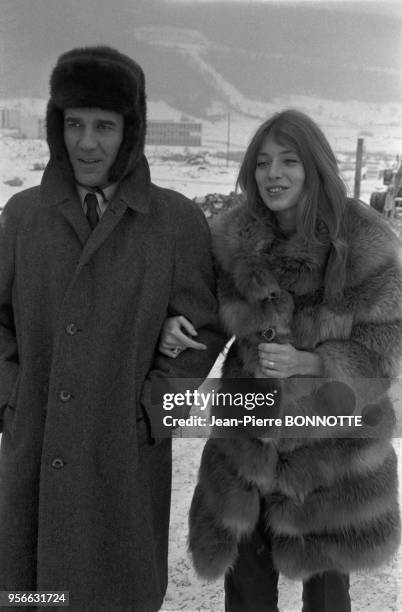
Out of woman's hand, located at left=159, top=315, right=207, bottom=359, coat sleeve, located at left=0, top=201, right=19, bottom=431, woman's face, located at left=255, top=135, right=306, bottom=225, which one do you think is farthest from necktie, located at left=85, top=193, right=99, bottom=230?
woman's face, located at left=255, top=135, right=306, bottom=225

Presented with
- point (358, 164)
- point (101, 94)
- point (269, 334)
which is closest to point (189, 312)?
point (269, 334)

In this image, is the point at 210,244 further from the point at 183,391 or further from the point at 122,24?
the point at 122,24

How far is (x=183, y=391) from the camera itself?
4.43 feet

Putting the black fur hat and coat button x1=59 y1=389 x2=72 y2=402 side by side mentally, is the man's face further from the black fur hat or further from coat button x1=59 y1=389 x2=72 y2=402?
coat button x1=59 y1=389 x2=72 y2=402

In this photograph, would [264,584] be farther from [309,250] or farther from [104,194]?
[104,194]

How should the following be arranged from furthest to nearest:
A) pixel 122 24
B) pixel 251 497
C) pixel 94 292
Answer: pixel 122 24, pixel 251 497, pixel 94 292

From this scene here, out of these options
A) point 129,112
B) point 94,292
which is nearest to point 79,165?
point 129,112

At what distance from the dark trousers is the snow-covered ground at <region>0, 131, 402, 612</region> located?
0.98ft

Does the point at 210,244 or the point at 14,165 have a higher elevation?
the point at 14,165

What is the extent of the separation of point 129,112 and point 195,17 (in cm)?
62

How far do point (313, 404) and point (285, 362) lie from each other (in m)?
0.15

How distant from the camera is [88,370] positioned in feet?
4.17

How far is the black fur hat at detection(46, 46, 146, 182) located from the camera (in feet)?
4.18

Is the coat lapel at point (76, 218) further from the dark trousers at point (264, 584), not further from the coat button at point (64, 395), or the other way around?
the dark trousers at point (264, 584)
